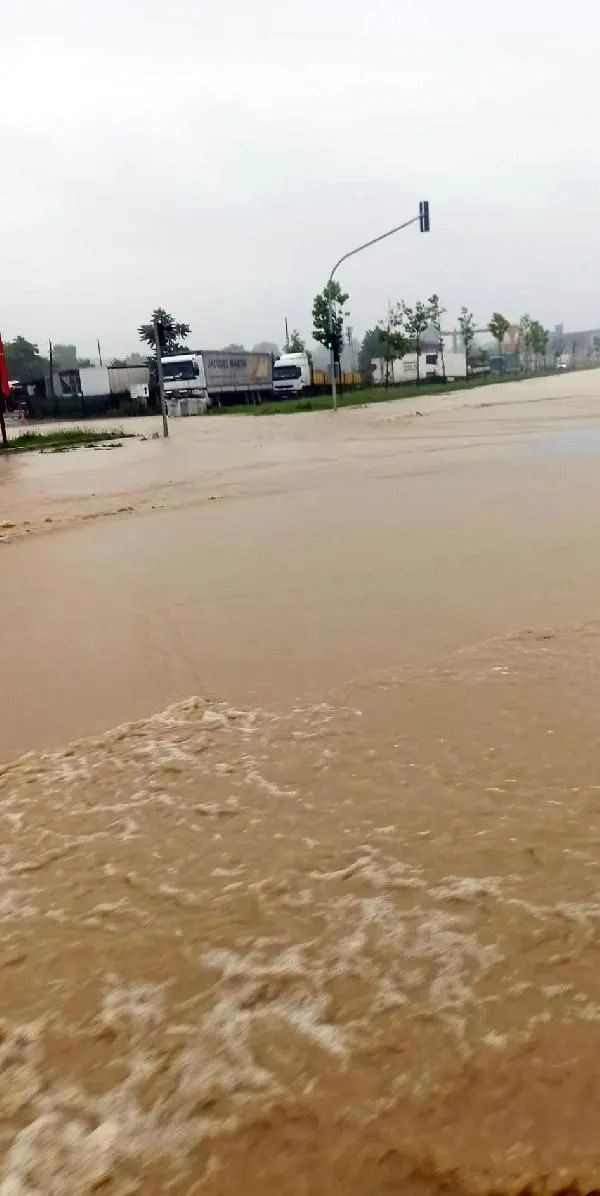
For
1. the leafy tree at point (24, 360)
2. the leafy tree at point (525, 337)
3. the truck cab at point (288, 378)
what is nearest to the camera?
the truck cab at point (288, 378)

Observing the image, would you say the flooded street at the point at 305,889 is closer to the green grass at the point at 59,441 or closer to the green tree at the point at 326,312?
the green grass at the point at 59,441

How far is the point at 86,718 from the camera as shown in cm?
380

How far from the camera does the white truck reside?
133ft

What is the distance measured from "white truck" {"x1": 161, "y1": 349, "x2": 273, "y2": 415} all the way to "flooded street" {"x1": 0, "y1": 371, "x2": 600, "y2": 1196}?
35.1 m

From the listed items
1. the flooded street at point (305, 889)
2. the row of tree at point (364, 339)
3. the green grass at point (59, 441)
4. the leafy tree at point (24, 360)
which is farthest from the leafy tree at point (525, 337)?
the flooded street at point (305, 889)

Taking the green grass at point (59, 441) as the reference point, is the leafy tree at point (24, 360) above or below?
above

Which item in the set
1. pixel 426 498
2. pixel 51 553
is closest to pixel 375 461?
pixel 426 498

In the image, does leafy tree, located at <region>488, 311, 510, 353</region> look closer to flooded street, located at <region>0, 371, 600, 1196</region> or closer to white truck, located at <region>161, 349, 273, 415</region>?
white truck, located at <region>161, 349, 273, 415</region>

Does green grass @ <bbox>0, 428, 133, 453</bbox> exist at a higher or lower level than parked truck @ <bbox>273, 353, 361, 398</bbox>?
lower

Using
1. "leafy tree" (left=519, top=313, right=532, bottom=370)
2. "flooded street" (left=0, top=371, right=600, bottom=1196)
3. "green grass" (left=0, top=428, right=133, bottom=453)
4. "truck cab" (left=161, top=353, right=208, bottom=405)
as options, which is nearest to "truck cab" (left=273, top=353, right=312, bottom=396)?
"truck cab" (left=161, top=353, right=208, bottom=405)

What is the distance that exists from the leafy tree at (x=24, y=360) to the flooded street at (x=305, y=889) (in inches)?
3443

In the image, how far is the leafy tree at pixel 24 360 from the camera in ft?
289

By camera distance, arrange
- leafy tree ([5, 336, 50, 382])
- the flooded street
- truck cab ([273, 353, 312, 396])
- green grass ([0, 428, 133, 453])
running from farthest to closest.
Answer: leafy tree ([5, 336, 50, 382]) → truck cab ([273, 353, 312, 396]) → green grass ([0, 428, 133, 453]) → the flooded street

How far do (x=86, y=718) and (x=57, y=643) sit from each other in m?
1.23
